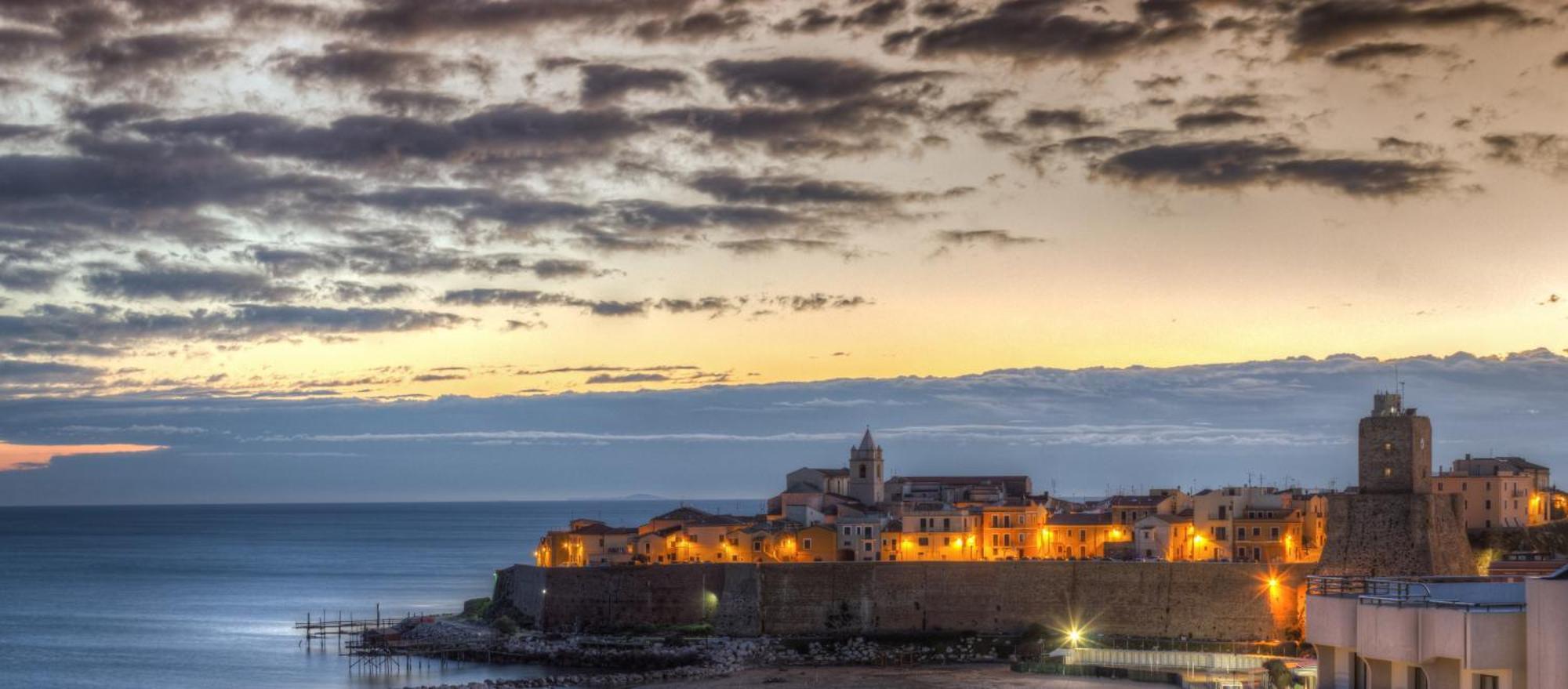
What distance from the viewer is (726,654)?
66.1m

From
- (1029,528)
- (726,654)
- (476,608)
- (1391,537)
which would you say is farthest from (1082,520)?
(476,608)

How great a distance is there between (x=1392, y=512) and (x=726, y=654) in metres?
25.4

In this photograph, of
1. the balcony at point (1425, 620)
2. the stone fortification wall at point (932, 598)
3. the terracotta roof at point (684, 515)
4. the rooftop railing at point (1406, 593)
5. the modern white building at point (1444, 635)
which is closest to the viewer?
the modern white building at point (1444, 635)

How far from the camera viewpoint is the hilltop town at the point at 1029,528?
72.3 m

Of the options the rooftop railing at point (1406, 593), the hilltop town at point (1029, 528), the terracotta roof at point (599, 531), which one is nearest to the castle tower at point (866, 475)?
the hilltop town at point (1029, 528)

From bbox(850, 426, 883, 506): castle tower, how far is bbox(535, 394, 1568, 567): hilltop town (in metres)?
1.87

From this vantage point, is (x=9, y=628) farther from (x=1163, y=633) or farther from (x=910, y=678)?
(x=1163, y=633)

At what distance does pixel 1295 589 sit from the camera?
63281mm

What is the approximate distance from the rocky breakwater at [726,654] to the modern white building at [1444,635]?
150 ft

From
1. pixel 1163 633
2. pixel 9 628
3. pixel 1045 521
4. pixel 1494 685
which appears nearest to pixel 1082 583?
pixel 1163 633

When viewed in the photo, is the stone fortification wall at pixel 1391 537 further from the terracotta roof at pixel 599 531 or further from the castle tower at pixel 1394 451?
the terracotta roof at pixel 599 531

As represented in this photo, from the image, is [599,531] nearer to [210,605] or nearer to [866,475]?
[866,475]

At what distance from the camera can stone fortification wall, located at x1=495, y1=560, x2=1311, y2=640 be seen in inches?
2530

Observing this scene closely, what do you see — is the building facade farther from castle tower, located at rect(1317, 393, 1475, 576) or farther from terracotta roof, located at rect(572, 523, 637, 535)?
terracotta roof, located at rect(572, 523, 637, 535)
